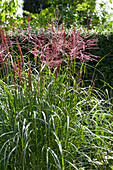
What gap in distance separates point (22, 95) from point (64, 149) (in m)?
0.69

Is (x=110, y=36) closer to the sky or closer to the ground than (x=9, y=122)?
closer to the sky

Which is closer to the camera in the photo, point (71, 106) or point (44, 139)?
point (44, 139)

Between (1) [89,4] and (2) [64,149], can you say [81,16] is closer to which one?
(1) [89,4]

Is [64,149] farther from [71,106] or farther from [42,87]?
[42,87]

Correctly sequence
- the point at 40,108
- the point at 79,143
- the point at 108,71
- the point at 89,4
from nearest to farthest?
the point at 40,108 < the point at 79,143 < the point at 108,71 < the point at 89,4

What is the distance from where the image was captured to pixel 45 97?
2.59 metres

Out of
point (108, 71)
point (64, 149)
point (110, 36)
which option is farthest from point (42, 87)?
point (110, 36)

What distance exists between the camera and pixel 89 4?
1009cm

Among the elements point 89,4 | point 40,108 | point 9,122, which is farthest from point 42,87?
point 89,4

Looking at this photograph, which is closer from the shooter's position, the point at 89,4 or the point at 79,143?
the point at 79,143

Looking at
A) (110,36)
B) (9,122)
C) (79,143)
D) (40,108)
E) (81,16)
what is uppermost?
(81,16)

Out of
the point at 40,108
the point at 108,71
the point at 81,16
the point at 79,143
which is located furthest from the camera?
the point at 81,16

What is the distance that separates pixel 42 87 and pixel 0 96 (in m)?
0.48

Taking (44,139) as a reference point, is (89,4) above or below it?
above
